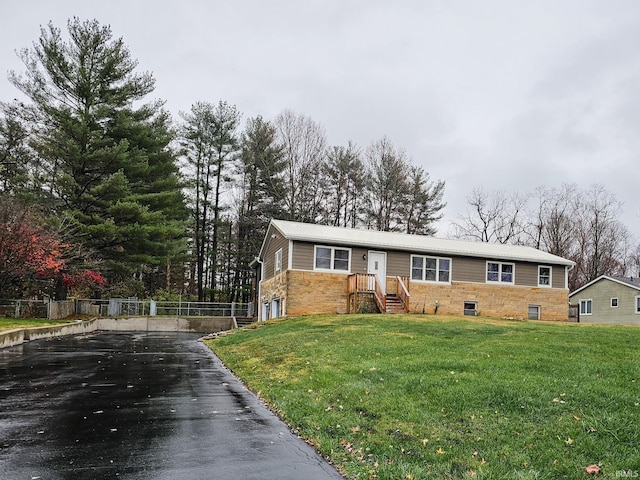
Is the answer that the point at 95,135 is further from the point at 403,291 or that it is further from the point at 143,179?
the point at 403,291

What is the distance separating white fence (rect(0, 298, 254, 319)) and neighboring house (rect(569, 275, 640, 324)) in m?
23.1

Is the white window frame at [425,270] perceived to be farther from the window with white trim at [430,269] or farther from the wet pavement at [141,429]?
the wet pavement at [141,429]

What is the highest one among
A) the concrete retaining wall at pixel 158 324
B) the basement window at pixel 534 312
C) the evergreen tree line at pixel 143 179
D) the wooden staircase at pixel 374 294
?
the evergreen tree line at pixel 143 179

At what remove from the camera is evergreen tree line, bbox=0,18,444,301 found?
26.7 meters

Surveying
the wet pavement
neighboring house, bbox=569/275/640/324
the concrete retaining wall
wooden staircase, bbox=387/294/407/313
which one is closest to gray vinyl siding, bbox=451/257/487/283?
wooden staircase, bbox=387/294/407/313

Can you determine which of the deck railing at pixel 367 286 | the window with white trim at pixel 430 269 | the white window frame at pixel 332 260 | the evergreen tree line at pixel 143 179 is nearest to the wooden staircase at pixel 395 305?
the deck railing at pixel 367 286

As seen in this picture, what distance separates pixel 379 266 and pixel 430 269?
107 inches

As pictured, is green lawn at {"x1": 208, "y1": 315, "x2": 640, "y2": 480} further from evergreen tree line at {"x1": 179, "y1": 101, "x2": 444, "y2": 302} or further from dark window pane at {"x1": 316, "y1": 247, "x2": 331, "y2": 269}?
evergreen tree line at {"x1": 179, "y1": 101, "x2": 444, "y2": 302}

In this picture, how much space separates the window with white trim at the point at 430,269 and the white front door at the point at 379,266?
4.96 feet

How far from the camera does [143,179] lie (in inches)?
1281

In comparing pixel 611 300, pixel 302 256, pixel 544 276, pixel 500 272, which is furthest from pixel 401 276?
pixel 611 300

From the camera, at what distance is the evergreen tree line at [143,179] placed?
26.7 m

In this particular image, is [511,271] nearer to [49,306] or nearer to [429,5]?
[429,5]

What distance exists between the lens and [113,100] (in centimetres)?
2883
